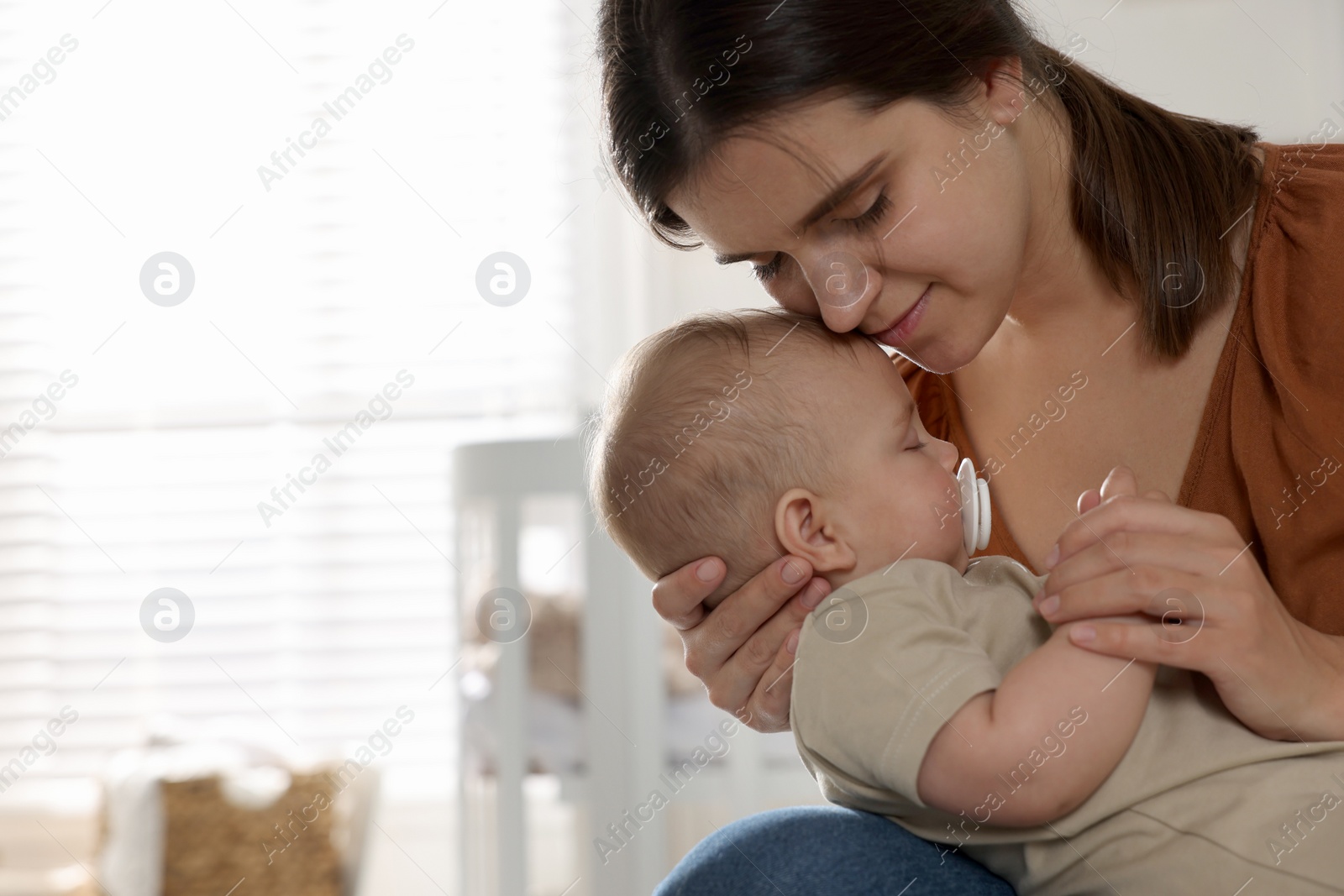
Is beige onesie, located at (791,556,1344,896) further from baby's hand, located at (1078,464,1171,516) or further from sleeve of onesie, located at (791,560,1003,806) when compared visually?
baby's hand, located at (1078,464,1171,516)

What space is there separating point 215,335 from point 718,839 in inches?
80.2

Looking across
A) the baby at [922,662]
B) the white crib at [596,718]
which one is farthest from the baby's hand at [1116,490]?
the white crib at [596,718]

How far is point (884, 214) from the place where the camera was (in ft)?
3.11

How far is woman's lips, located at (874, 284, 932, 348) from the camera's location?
103 centimetres

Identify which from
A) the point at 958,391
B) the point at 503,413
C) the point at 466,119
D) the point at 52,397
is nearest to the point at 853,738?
the point at 958,391

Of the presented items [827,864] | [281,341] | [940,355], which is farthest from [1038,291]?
[281,341]

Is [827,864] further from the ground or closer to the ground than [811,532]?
closer to the ground

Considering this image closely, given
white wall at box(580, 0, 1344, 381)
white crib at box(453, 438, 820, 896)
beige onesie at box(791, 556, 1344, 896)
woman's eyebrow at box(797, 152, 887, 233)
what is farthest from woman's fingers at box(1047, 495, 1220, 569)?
white wall at box(580, 0, 1344, 381)

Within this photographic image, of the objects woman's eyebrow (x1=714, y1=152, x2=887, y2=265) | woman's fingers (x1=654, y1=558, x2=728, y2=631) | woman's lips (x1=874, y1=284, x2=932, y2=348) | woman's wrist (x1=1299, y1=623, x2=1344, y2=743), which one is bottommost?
woman's wrist (x1=1299, y1=623, x2=1344, y2=743)

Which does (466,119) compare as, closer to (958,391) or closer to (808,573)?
(958,391)

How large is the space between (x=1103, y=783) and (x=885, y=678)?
19cm

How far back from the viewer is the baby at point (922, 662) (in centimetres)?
77

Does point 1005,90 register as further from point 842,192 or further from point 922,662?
point 922,662

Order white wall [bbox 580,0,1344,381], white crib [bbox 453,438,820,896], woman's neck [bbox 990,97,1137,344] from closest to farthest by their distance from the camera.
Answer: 1. woman's neck [bbox 990,97,1137,344]
2. white crib [bbox 453,438,820,896]
3. white wall [bbox 580,0,1344,381]
